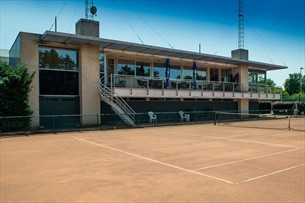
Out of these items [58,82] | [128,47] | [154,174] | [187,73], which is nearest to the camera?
[154,174]

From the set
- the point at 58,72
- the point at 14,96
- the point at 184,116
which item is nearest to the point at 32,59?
the point at 58,72

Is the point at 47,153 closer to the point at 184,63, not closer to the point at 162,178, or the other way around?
the point at 162,178

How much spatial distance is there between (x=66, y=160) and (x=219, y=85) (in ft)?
79.0

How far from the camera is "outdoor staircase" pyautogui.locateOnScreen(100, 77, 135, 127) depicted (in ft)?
73.7

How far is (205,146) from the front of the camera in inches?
502

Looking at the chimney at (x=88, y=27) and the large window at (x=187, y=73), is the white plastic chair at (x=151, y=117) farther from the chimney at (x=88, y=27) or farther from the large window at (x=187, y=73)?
the large window at (x=187, y=73)

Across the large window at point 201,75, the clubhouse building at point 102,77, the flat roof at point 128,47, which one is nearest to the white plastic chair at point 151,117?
the clubhouse building at point 102,77

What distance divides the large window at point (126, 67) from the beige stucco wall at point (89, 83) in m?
4.13

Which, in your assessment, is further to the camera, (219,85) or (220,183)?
(219,85)

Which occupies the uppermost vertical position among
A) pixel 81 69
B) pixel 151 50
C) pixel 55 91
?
pixel 151 50

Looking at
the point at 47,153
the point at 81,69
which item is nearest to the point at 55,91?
the point at 81,69

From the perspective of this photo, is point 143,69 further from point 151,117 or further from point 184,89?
point 151,117

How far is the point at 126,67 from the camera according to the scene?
2838cm

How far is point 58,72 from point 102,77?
12.6 feet
